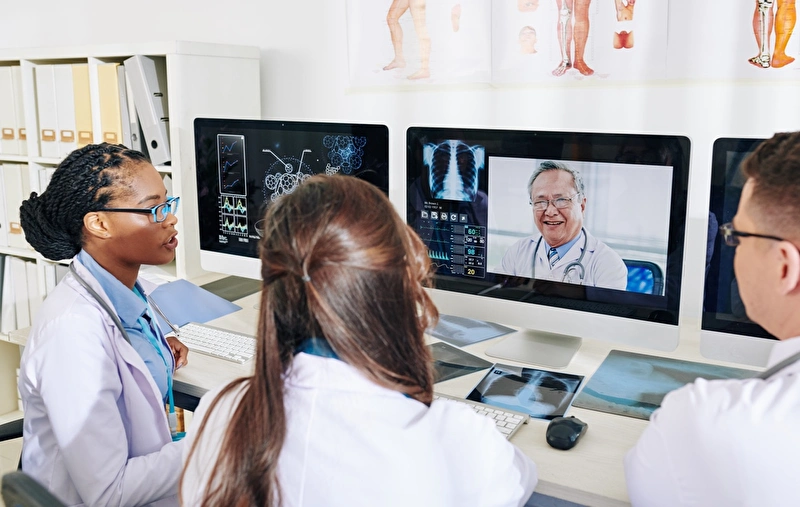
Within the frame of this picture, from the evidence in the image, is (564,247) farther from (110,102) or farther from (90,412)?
(110,102)

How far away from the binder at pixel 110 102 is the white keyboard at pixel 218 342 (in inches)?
33.5

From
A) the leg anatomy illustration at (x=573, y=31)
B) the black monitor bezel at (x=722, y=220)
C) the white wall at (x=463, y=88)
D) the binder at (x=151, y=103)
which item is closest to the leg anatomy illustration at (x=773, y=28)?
the white wall at (x=463, y=88)

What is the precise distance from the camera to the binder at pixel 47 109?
96.2 inches

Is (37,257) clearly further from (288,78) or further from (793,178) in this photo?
(793,178)

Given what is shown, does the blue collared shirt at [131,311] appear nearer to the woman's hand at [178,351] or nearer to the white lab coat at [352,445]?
the woman's hand at [178,351]

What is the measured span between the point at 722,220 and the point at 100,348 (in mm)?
1116

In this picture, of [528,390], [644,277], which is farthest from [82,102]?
[644,277]

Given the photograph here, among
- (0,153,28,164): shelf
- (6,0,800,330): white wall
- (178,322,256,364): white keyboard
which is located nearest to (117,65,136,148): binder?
(6,0,800,330): white wall

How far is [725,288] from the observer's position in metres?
1.34

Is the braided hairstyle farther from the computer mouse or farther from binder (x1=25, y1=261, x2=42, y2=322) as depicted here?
binder (x1=25, y1=261, x2=42, y2=322)

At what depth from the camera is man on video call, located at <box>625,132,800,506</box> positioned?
0.78 m

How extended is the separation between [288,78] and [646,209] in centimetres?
148

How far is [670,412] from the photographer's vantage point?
881 mm

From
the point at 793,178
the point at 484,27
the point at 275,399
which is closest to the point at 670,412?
the point at 793,178
